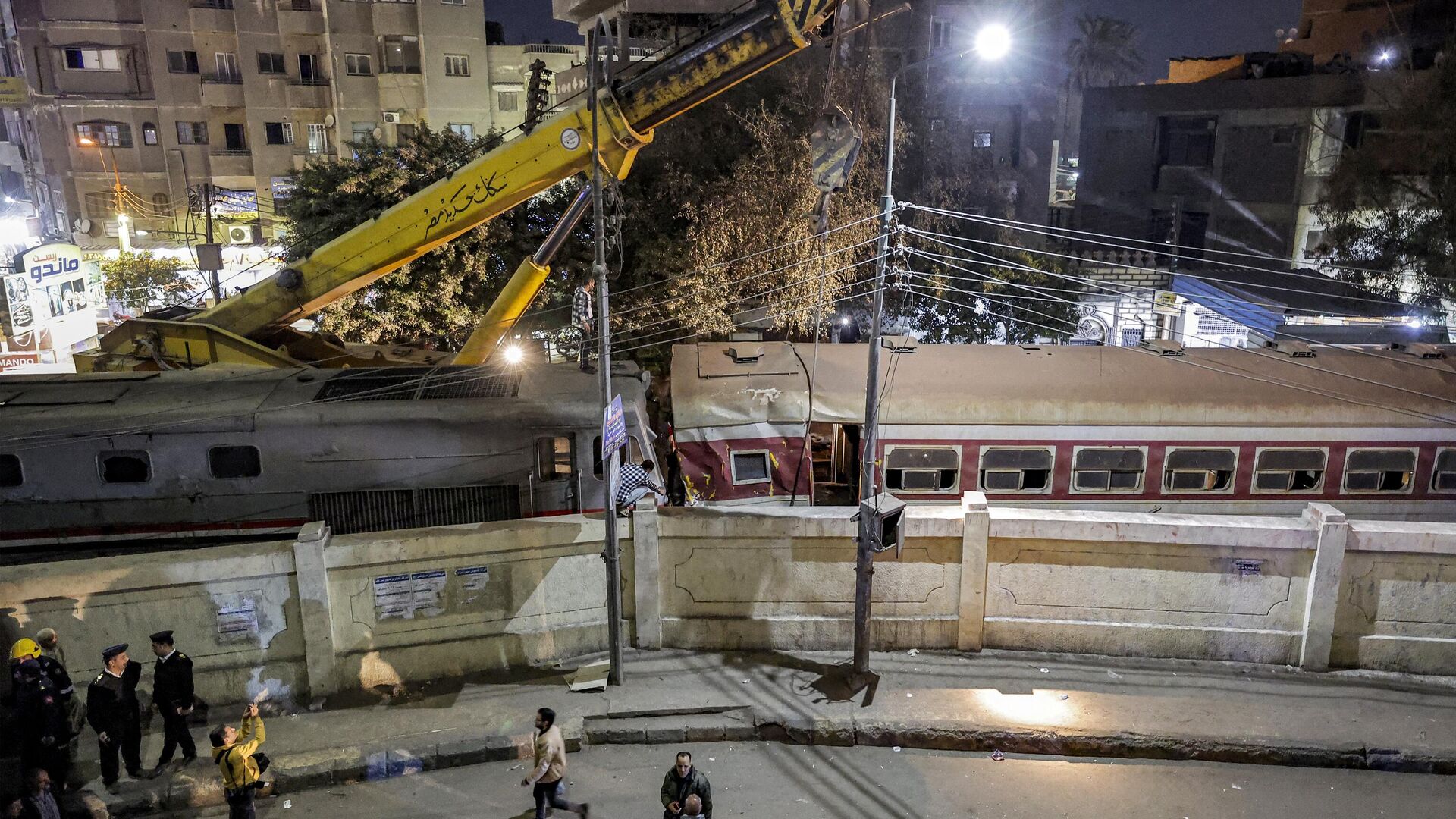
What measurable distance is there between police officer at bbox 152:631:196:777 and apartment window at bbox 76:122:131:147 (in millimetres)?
41439

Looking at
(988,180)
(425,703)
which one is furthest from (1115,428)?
(988,180)

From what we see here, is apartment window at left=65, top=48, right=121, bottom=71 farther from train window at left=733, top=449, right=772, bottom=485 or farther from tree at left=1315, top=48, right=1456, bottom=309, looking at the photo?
tree at left=1315, top=48, right=1456, bottom=309

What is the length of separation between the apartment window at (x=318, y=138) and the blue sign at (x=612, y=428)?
124 ft

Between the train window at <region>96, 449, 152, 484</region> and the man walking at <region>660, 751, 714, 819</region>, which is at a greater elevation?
the train window at <region>96, 449, 152, 484</region>

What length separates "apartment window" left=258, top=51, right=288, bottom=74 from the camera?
4022 cm

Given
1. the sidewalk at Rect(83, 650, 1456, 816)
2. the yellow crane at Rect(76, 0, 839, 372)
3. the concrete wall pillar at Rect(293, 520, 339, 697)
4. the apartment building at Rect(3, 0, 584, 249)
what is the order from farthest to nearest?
the apartment building at Rect(3, 0, 584, 249), the yellow crane at Rect(76, 0, 839, 372), the concrete wall pillar at Rect(293, 520, 339, 697), the sidewalk at Rect(83, 650, 1456, 816)

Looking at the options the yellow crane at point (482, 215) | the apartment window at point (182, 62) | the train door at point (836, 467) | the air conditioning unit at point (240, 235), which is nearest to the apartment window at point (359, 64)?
the apartment window at point (182, 62)

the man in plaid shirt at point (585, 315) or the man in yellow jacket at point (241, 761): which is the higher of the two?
the man in plaid shirt at point (585, 315)

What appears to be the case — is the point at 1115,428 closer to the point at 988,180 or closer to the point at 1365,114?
the point at 988,180

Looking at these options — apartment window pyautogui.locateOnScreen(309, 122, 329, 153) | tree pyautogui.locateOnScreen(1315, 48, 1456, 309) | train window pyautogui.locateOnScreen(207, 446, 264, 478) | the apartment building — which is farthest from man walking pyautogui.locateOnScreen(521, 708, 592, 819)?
apartment window pyautogui.locateOnScreen(309, 122, 329, 153)

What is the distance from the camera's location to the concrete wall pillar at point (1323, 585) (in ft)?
33.2

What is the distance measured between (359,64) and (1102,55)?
57415 mm

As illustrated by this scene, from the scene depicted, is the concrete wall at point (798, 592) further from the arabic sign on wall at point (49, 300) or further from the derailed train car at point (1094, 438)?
the arabic sign on wall at point (49, 300)

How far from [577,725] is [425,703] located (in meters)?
1.79
